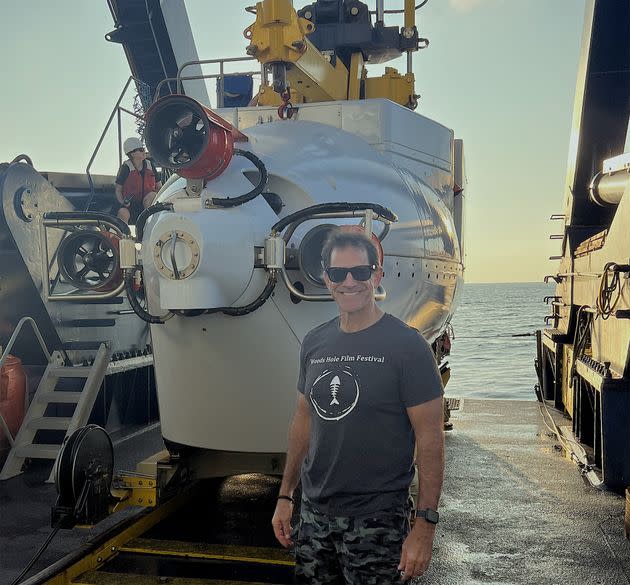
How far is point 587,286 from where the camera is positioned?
7707mm

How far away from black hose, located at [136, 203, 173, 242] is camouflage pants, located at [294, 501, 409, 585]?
6.55 feet

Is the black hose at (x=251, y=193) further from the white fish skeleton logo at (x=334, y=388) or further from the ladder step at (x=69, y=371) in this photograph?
the ladder step at (x=69, y=371)

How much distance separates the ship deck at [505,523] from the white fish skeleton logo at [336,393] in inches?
83.2

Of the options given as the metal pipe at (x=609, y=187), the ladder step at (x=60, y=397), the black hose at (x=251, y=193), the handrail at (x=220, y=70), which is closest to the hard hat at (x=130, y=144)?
the handrail at (x=220, y=70)

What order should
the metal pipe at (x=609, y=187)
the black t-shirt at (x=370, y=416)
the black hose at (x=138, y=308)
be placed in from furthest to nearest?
1. the metal pipe at (x=609, y=187)
2. the black hose at (x=138, y=308)
3. the black t-shirt at (x=370, y=416)

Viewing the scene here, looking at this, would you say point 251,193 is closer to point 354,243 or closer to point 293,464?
point 354,243

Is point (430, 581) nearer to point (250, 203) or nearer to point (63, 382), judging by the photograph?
point (250, 203)

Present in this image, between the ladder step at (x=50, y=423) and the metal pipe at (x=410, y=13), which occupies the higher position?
the metal pipe at (x=410, y=13)

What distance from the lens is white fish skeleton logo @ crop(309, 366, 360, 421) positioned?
2.64 meters

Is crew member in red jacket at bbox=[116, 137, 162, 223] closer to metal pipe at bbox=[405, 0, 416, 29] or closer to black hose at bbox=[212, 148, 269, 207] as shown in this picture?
metal pipe at bbox=[405, 0, 416, 29]

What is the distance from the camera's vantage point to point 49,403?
295 inches

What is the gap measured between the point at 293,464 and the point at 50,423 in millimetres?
4622

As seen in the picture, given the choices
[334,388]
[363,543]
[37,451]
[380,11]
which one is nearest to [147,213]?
[334,388]

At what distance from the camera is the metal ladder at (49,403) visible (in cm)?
669
